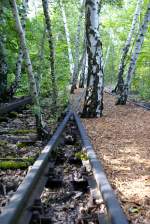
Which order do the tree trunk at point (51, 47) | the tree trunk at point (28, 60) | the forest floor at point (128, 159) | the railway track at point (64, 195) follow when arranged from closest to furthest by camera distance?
the railway track at point (64, 195) → the forest floor at point (128, 159) → the tree trunk at point (28, 60) → the tree trunk at point (51, 47)

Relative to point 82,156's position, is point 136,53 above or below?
below

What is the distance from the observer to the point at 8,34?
16500 mm

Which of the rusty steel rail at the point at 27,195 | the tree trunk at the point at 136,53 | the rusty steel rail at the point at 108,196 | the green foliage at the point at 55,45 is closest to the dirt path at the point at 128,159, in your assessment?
the rusty steel rail at the point at 108,196

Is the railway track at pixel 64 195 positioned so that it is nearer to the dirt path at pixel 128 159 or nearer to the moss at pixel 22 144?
the dirt path at pixel 128 159

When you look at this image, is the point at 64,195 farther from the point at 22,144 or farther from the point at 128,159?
the point at 22,144

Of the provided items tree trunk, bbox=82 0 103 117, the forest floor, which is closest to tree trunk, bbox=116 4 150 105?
tree trunk, bbox=82 0 103 117

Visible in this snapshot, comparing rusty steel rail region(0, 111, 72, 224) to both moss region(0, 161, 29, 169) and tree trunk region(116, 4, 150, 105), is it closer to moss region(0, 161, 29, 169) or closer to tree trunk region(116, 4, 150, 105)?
moss region(0, 161, 29, 169)

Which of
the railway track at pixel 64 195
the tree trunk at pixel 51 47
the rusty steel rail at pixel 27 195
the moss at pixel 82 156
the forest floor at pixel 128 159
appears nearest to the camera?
the rusty steel rail at pixel 27 195

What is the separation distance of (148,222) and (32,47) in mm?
19860

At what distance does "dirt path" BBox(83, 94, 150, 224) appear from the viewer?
3828 millimetres

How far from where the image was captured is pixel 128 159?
599 centimetres

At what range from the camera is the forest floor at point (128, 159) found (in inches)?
150

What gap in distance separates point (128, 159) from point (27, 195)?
270 centimetres

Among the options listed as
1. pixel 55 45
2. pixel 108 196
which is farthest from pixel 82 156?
pixel 55 45
